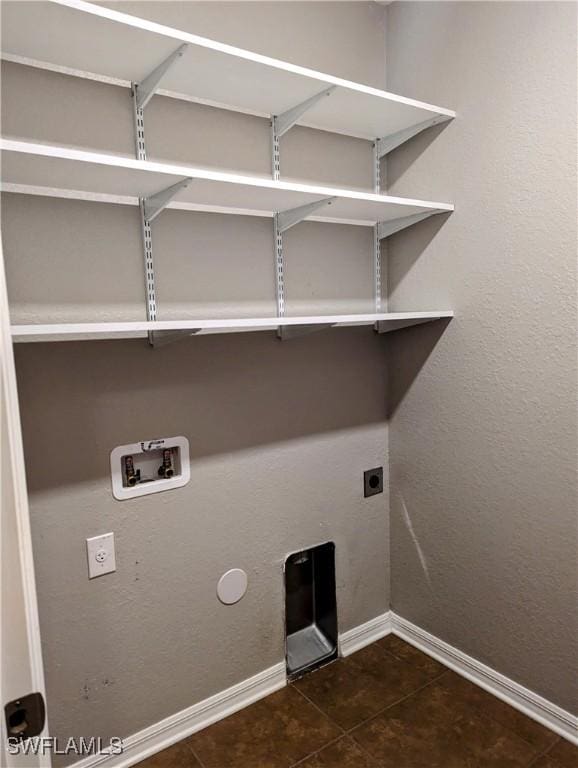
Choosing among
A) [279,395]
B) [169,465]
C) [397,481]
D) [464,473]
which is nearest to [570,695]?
[464,473]

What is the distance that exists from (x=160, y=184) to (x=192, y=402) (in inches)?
25.3

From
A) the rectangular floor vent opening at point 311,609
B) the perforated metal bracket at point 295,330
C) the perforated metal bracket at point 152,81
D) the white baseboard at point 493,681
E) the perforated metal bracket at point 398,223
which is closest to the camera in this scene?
the perforated metal bracket at point 152,81

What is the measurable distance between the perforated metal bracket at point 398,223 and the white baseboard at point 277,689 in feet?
5.07

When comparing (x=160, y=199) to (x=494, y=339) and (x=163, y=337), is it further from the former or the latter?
(x=494, y=339)

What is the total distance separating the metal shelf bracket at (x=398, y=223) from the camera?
1890mm

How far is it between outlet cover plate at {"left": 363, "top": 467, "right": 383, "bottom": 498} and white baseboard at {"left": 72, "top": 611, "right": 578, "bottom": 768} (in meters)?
0.54

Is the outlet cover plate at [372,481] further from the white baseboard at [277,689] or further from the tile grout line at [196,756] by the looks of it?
the tile grout line at [196,756]

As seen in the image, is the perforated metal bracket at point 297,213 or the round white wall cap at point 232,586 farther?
the round white wall cap at point 232,586

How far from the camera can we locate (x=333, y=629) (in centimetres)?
206

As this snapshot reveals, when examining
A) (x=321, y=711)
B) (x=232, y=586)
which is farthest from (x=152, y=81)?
(x=321, y=711)

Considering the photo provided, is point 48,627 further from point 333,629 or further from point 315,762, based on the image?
point 333,629

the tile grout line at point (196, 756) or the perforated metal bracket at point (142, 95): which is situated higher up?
the perforated metal bracket at point (142, 95)

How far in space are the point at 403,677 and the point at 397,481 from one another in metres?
0.70

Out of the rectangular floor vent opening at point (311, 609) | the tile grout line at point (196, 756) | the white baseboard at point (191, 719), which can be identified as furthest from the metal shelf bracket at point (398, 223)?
the tile grout line at point (196, 756)
